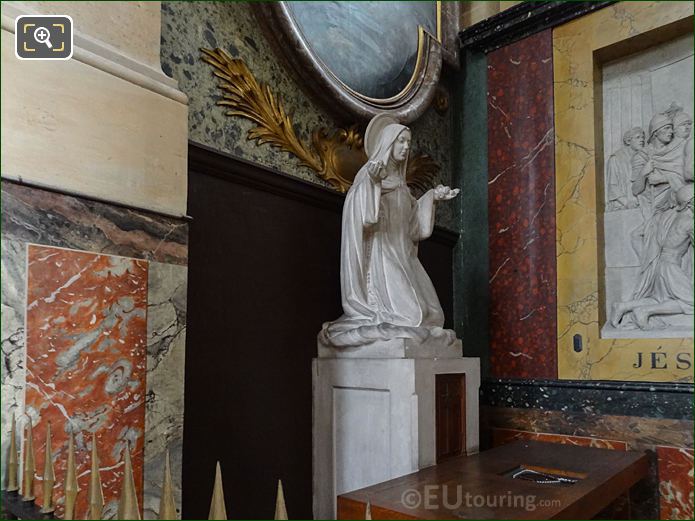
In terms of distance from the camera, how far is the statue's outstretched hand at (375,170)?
132 inches

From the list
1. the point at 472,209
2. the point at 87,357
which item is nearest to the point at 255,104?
the point at 87,357

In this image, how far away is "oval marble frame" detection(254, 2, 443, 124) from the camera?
11.6 feet

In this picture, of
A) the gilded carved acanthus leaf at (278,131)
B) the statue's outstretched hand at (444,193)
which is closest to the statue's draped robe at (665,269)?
the statue's outstretched hand at (444,193)

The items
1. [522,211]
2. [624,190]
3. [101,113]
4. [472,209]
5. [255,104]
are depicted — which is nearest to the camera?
[101,113]

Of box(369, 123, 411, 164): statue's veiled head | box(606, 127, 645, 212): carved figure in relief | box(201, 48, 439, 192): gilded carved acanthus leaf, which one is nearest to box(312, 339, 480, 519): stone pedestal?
box(369, 123, 411, 164): statue's veiled head

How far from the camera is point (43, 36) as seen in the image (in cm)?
219

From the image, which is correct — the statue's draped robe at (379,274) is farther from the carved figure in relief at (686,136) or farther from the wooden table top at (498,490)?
the carved figure in relief at (686,136)

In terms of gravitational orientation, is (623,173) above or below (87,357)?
above

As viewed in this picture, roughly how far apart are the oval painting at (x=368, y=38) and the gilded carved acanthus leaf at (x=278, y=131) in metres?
0.44

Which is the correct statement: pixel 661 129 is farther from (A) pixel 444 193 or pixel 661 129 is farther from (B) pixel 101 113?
(B) pixel 101 113

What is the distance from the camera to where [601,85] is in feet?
15.0

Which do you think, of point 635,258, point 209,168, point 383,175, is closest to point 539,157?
point 635,258

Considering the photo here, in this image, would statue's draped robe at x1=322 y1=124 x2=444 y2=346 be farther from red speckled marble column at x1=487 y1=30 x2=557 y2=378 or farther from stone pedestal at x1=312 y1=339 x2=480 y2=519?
red speckled marble column at x1=487 y1=30 x2=557 y2=378

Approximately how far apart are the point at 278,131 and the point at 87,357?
6.15 feet
